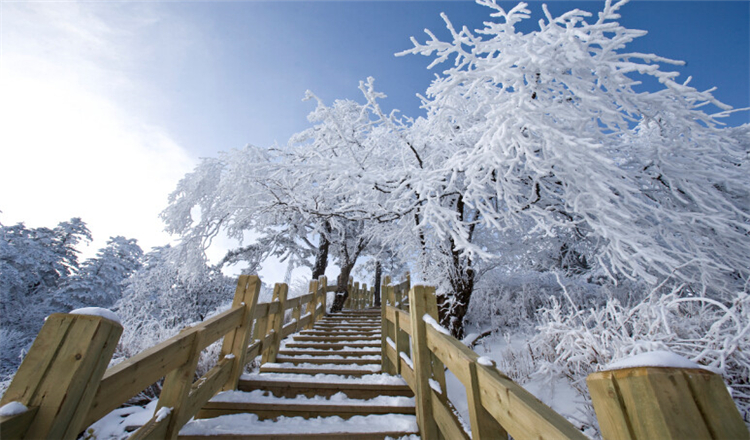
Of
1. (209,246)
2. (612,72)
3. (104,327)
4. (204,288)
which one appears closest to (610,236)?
(612,72)

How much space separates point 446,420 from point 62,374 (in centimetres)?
205

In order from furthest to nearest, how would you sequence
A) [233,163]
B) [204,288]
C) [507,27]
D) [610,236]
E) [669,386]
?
[204,288] → [233,163] → [507,27] → [610,236] → [669,386]

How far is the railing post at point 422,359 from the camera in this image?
240 cm

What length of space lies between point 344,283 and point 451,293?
5.94m

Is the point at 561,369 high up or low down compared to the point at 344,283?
down

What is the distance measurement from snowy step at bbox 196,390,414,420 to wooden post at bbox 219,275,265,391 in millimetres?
219

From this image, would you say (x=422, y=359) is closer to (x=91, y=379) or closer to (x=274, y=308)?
(x=91, y=379)

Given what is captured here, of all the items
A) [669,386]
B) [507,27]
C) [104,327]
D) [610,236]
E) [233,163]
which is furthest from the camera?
[233,163]

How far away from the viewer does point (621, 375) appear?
0.71m

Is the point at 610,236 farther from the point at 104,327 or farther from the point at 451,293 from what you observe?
the point at 104,327

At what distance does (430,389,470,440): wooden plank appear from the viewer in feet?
5.72

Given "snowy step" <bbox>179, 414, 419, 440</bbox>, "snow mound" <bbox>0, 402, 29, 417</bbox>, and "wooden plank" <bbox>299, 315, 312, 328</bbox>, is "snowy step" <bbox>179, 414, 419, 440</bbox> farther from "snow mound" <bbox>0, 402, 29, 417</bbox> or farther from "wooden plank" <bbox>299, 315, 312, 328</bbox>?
"wooden plank" <bbox>299, 315, 312, 328</bbox>

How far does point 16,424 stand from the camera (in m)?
1.08

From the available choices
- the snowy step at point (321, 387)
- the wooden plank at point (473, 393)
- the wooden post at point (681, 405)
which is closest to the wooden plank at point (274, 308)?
the snowy step at point (321, 387)
